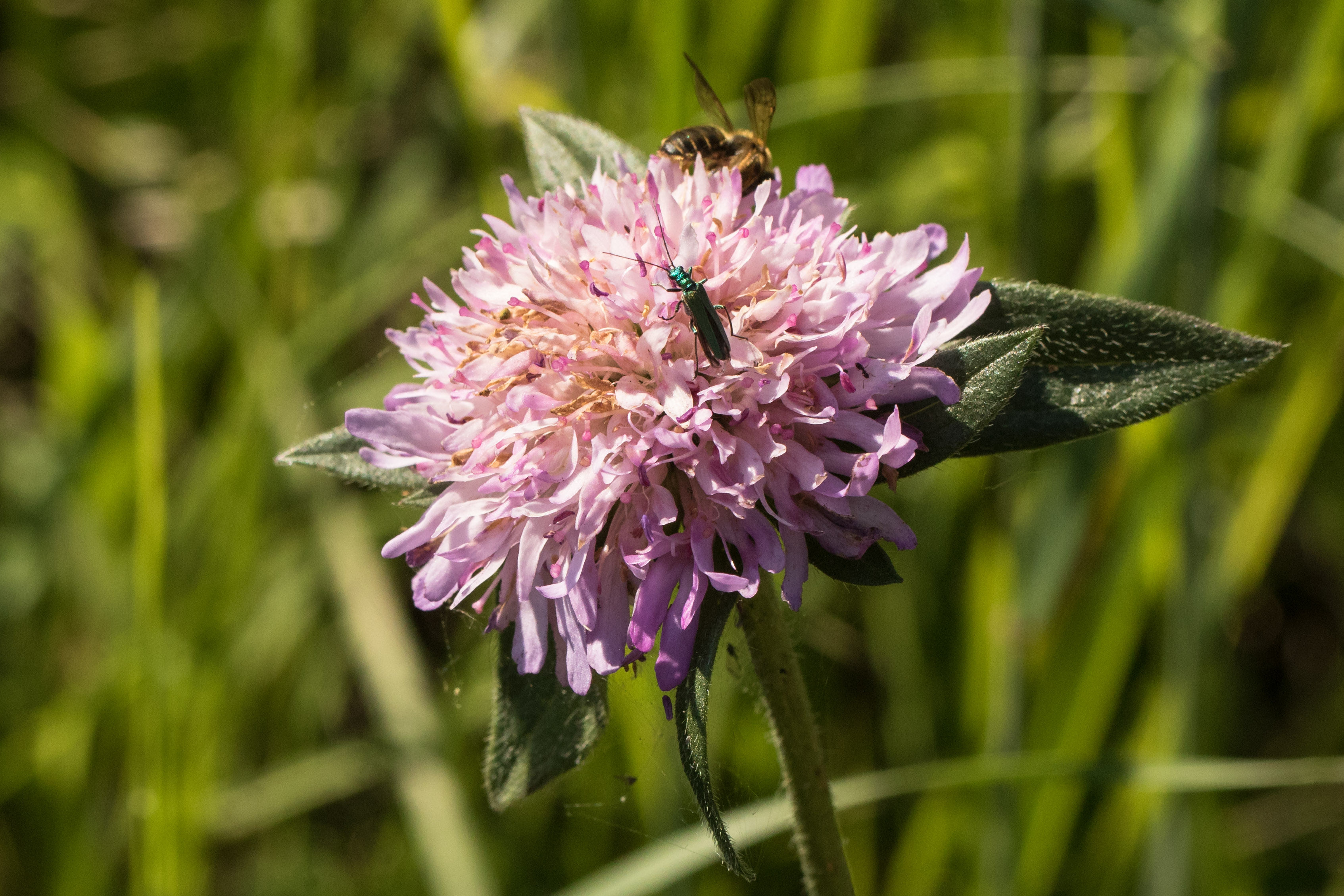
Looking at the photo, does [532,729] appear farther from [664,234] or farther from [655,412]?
[664,234]

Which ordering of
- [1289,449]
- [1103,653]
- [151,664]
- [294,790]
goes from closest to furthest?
[151,664] → [1103,653] → [1289,449] → [294,790]

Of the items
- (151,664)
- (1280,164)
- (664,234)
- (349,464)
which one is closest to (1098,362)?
(664,234)

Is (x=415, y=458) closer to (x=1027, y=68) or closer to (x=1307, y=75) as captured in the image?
(x=1027, y=68)

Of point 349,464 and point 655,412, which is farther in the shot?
point 349,464

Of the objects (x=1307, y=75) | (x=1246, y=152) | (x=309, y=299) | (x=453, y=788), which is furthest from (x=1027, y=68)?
(x=309, y=299)

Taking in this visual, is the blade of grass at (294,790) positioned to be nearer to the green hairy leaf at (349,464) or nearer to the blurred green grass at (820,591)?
the blurred green grass at (820,591)

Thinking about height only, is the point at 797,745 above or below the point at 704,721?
below

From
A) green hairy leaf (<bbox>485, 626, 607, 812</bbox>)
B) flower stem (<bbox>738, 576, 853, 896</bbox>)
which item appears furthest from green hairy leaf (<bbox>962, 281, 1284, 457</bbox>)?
green hairy leaf (<bbox>485, 626, 607, 812</bbox>)
